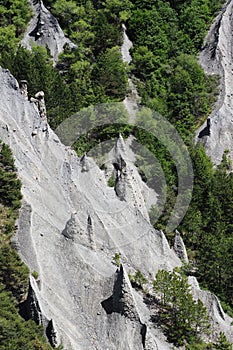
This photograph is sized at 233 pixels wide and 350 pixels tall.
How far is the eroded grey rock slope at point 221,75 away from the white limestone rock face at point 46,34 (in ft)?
72.5

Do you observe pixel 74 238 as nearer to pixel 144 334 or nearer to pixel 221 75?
pixel 144 334

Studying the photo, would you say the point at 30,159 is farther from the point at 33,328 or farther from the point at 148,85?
the point at 148,85

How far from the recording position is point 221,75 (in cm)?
8362

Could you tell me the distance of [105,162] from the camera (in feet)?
198

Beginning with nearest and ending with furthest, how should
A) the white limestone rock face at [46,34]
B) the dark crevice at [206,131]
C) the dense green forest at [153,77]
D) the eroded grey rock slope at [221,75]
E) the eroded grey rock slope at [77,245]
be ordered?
the eroded grey rock slope at [77,245] < the dense green forest at [153,77] < the eroded grey rock slope at [221,75] < the dark crevice at [206,131] < the white limestone rock face at [46,34]

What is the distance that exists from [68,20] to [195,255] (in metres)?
43.6

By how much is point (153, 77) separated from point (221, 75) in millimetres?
10857

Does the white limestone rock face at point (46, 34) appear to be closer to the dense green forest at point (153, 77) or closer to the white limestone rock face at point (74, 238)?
the dense green forest at point (153, 77)

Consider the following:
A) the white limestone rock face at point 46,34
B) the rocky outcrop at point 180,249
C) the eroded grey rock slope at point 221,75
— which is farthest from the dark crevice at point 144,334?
the white limestone rock face at point 46,34

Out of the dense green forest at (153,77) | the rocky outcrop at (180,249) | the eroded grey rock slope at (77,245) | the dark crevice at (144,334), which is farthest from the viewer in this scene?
the dense green forest at (153,77)

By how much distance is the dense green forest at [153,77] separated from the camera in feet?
191

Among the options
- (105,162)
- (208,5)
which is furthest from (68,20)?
(105,162)

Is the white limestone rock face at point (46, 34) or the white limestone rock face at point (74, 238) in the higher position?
the white limestone rock face at point (46, 34)

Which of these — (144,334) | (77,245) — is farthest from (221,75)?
(144,334)
